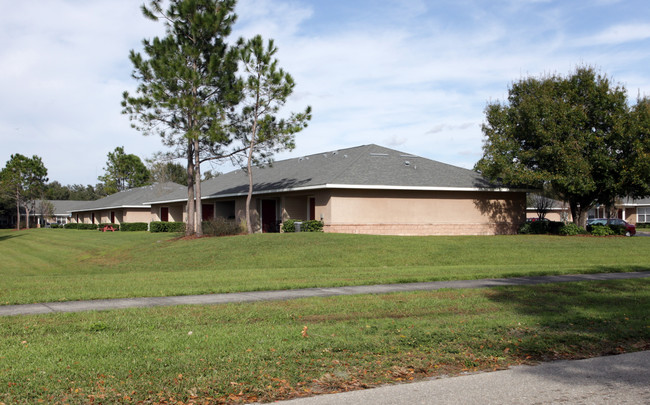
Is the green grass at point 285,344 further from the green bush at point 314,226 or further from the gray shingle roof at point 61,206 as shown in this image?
the gray shingle roof at point 61,206

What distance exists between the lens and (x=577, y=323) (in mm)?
8859

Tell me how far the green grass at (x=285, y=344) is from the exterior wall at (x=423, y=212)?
19.5 m

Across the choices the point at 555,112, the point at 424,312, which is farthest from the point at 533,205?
the point at 424,312

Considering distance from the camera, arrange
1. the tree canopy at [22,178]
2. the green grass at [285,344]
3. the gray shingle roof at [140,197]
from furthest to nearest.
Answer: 1. the tree canopy at [22,178]
2. the gray shingle roof at [140,197]
3. the green grass at [285,344]

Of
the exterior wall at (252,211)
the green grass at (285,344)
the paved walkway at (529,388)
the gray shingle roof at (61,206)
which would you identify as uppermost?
the gray shingle roof at (61,206)

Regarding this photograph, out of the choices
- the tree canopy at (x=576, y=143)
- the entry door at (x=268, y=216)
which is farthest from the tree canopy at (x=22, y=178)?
the tree canopy at (x=576, y=143)

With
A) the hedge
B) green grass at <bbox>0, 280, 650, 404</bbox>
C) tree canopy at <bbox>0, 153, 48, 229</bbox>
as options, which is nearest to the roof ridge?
green grass at <bbox>0, 280, 650, 404</bbox>

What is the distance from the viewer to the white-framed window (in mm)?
63531

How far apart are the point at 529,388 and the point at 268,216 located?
3227 centimetres

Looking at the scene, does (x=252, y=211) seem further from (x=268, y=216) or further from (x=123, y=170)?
(x=123, y=170)

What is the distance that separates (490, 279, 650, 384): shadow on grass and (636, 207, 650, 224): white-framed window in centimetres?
5841

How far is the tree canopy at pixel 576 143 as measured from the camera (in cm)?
2902

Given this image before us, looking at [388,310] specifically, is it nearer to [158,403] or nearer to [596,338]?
[596,338]

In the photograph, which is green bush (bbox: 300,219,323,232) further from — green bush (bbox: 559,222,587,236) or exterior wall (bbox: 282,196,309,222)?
green bush (bbox: 559,222,587,236)
